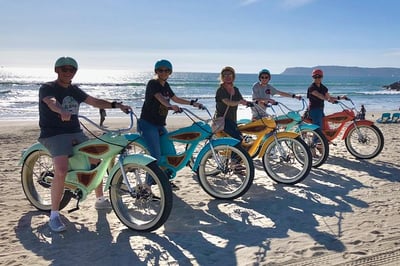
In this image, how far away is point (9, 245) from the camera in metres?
3.96

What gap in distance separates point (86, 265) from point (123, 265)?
318 millimetres

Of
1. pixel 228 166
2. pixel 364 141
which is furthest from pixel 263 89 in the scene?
pixel 228 166

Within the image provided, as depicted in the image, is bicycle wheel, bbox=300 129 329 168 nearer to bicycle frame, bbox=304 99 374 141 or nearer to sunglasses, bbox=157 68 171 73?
bicycle frame, bbox=304 99 374 141

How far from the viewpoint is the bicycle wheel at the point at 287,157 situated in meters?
5.95

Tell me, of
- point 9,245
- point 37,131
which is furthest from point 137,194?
point 37,131

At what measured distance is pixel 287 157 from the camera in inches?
240

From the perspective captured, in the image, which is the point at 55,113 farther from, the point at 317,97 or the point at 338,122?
the point at 338,122

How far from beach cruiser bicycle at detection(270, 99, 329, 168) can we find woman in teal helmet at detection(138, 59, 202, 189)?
203 cm

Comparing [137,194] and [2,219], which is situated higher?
[137,194]

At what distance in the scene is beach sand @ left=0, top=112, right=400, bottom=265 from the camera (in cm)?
366

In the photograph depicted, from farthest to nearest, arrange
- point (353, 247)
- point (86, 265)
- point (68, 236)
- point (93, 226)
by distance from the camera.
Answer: point (93, 226)
point (68, 236)
point (353, 247)
point (86, 265)

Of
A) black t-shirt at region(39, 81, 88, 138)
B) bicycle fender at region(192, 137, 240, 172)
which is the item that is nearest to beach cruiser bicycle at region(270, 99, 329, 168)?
bicycle fender at region(192, 137, 240, 172)

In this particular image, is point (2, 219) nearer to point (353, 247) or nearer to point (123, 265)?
point (123, 265)

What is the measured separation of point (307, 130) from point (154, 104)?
3127 mm
